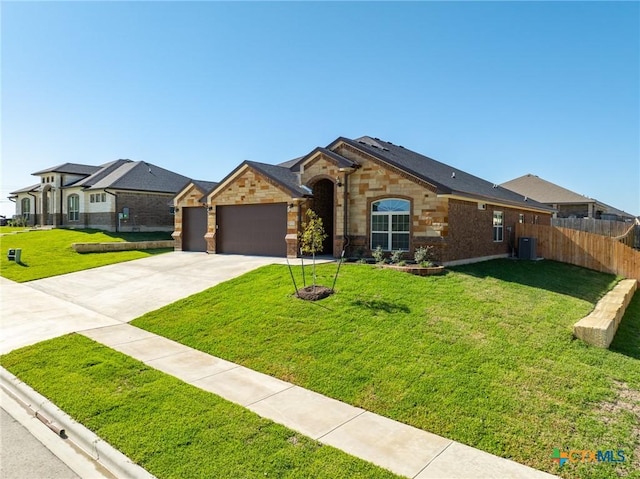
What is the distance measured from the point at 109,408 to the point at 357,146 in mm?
13408

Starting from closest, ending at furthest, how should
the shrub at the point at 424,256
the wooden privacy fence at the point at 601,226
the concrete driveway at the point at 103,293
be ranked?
the concrete driveway at the point at 103,293
the shrub at the point at 424,256
the wooden privacy fence at the point at 601,226

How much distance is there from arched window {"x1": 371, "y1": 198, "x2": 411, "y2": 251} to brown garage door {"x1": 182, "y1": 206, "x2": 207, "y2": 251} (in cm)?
1108

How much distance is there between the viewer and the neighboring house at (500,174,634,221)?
3541 centimetres

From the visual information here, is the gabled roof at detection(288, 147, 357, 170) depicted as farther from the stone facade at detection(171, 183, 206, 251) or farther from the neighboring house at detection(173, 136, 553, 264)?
the stone facade at detection(171, 183, 206, 251)

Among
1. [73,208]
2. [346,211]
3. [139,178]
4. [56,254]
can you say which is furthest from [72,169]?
[346,211]

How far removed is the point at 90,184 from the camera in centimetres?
3569

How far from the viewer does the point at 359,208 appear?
17.0 meters

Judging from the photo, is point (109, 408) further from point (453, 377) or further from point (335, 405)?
point (453, 377)

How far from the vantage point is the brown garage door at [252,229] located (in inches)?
760

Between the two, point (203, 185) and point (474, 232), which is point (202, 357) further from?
point (203, 185)

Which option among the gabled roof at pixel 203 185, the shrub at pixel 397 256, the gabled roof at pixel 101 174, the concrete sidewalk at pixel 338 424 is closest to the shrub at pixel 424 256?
the shrub at pixel 397 256

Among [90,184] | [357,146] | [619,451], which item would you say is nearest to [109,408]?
[619,451]

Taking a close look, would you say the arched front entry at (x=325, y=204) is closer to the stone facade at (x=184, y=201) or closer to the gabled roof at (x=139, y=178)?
the stone facade at (x=184, y=201)

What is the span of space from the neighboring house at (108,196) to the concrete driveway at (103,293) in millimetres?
14611
